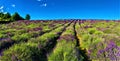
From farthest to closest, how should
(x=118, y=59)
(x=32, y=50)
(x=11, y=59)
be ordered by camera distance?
(x=32, y=50), (x=118, y=59), (x=11, y=59)

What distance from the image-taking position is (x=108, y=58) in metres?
14.1

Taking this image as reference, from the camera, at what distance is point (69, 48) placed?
52.3 feet

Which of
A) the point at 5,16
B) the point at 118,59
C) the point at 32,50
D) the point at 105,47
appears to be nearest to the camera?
the point at 118,59

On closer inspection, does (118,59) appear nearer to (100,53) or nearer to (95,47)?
(100,53)

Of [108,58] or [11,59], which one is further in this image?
[108,58]

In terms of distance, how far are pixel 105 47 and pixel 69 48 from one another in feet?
8.58

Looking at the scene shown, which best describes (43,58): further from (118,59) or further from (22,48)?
(118,59)

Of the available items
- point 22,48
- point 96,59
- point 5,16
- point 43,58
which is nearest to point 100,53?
point 96,59

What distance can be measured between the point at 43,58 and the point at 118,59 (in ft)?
15.1

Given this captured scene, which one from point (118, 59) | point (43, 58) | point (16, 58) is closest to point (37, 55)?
point (43, 58)

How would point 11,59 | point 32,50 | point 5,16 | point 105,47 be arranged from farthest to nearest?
point 5,16, point 105,47, point 32,50, point 11,59

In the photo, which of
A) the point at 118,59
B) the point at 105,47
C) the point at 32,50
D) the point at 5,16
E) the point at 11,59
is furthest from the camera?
the point at 5,16

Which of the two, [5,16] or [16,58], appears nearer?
[16,58]

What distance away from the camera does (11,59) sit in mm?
13023
